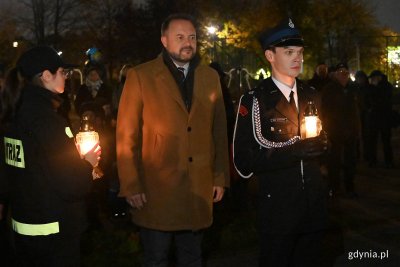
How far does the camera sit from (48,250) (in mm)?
3854

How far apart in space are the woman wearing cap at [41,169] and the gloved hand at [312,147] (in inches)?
51.5

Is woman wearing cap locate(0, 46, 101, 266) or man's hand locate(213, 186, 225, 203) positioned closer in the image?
woman wearing cap locate(0, 46, 101, 266)

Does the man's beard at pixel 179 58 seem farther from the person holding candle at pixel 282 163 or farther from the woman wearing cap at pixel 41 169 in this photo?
the woman wearing cap at pixel 41 169

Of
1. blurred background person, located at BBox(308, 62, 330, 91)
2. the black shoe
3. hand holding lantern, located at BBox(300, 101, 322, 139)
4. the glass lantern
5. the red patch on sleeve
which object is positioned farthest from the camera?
blurred background person, located at BBox(308, 62, 330, 91)

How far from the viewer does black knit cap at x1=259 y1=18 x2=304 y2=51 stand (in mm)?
4211

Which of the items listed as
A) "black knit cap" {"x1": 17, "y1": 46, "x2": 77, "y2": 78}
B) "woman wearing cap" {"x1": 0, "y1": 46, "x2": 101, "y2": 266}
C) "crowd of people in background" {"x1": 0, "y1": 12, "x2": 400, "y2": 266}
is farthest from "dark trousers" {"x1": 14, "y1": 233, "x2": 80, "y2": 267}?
"black knit cap" {"x1": 17, "y1": 46, "x2": 77, "y2": 78}

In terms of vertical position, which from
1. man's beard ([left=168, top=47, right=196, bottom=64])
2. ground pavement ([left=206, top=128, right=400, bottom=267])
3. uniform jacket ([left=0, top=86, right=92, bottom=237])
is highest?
man's beard ([left=168, top=47, right=196, bottom=64])

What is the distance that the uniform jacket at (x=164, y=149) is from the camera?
14.9 ft

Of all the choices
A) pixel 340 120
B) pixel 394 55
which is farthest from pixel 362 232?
pixel 394 55

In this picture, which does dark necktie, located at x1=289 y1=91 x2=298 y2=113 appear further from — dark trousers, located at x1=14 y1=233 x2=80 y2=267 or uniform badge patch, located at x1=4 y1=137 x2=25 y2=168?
uniform badge patch, located at x1=4 y1=137 x2=25 y2=168

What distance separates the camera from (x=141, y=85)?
459 cm

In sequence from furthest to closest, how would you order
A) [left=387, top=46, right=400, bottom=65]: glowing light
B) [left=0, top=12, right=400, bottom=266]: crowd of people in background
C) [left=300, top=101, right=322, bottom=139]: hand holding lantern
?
1. [left=387, top=46, right=400, bottom=65]: glowing light
2. [left=0, top=12, right=400, bottom=266]: crowd of people in background
3. [left=300, top=101, right=322, bottom=139]: hand holding lantern

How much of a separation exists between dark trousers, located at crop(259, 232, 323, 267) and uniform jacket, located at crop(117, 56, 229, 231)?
2.02 feet

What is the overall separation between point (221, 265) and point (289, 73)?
2.80 m
